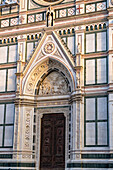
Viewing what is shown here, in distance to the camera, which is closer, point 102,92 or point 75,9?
point 102,92

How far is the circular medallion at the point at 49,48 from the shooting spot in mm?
19750

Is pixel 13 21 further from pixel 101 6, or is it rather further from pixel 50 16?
pixel 101 6

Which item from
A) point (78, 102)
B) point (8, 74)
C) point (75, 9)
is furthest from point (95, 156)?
point (75, 9)

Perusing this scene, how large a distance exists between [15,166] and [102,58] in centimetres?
743

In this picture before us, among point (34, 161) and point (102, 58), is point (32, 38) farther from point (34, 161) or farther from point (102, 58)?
point (34, 161)

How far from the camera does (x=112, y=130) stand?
16938 mm

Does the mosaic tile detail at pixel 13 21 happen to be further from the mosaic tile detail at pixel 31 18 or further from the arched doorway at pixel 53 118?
the arched doorway at pixel 53 118

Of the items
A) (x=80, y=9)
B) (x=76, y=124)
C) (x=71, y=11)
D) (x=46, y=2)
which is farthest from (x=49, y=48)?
(x=76, y=124)

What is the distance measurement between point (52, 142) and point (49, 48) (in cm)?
536

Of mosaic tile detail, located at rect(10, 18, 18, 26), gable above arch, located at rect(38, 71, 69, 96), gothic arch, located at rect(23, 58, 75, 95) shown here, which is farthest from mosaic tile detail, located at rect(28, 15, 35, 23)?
gable above arch, located at rect(38, 71, 69, 96)

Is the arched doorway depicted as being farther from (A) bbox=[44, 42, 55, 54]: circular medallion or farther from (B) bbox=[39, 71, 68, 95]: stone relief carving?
(A) bbox=[44, 42, 55, 54]: circular medallion

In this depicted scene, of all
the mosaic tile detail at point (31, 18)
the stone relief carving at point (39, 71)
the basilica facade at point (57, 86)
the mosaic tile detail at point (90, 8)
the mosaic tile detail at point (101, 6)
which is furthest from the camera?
the mosaic tile detail at point (31, 18)

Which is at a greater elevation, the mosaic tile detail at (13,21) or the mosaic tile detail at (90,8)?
the mosaic tile detail at (90,8)

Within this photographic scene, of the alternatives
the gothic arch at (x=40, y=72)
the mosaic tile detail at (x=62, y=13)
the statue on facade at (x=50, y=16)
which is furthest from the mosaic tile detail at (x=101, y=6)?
the gothic arch at (x=40, y=72)
